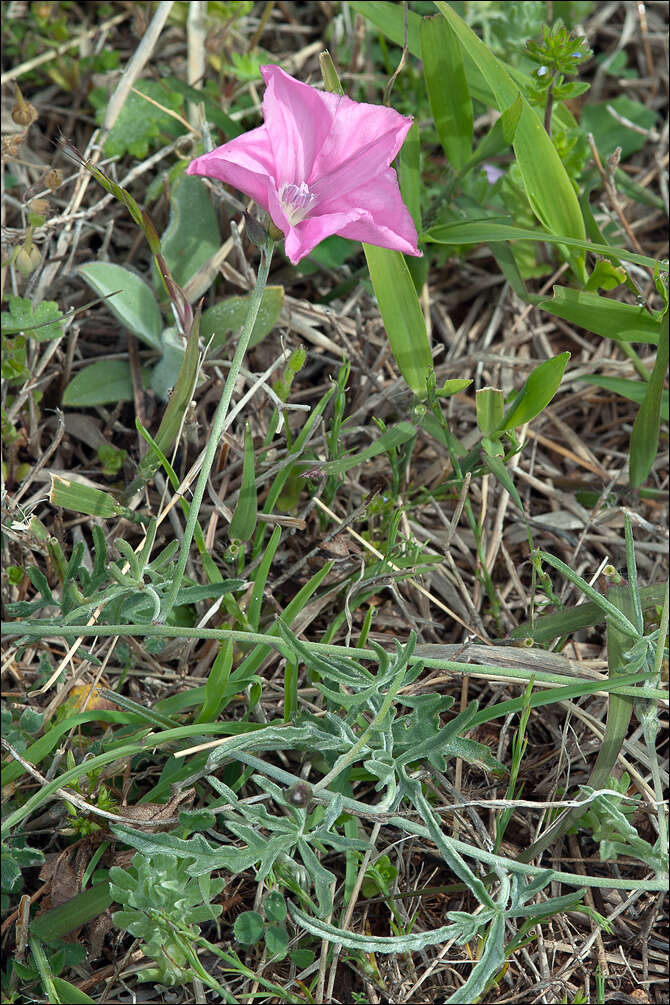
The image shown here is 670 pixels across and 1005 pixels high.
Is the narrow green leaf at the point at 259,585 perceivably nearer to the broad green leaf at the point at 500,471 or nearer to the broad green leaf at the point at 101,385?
the broad green leaf at the point at 500,471

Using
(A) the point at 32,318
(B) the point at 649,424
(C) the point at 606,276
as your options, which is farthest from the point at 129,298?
(B) the point at 649,424

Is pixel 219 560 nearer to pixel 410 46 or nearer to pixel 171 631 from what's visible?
pixel 171 631

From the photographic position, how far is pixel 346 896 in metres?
1.70

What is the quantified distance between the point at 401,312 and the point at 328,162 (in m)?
0.42

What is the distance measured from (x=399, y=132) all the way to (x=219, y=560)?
3.12 feet

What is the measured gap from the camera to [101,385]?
224 cm

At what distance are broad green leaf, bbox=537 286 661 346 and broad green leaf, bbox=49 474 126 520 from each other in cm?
104

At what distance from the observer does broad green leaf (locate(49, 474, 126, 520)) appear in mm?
1760

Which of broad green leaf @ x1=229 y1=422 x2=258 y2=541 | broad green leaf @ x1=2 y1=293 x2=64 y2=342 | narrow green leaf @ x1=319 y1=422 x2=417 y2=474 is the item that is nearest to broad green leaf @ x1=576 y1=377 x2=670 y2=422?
narrow green leaf @ x1=319 y1=422 x2=417 y2=474

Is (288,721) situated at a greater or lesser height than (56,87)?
lesser

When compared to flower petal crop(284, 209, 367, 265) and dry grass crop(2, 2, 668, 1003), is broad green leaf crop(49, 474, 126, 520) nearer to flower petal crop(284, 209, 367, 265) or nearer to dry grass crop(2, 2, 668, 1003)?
dry grass crop(2, 2, 668, 1003)

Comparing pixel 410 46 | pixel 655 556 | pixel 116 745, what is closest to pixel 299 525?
pixel 116 745

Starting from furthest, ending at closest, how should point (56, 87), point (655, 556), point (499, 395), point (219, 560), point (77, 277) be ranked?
1. point (56, 87)
2. point (77, 277)
3. point (655, 556)
4. point (219, 560)
5. point (499, 395)

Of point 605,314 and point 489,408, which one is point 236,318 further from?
point 605,314
